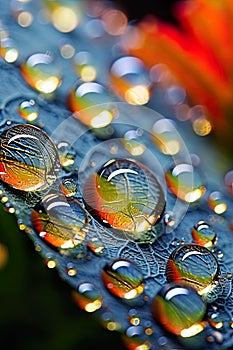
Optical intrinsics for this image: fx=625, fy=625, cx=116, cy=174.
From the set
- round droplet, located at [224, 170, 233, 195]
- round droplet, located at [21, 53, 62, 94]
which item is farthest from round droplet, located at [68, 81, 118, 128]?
round droplet, located at [224, 170, 233, 195]

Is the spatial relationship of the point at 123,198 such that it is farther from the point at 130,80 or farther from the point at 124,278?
the point at 130,80

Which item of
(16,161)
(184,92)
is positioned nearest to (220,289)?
(16,161)

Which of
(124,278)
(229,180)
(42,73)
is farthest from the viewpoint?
(229,180)

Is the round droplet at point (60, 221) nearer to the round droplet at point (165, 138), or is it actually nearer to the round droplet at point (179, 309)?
the round droplet at point (179, 309)

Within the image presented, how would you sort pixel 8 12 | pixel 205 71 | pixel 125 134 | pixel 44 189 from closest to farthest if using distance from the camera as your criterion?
pixel 44 189, pixel 125 134, pixel 8 12, pixel 205 71

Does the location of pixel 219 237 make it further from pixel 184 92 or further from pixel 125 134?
pixel 184 92

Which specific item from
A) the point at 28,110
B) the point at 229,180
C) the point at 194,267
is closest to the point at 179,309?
the point at 194,267

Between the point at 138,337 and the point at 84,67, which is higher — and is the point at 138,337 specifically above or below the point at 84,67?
below
